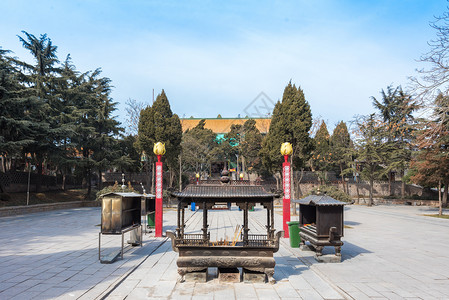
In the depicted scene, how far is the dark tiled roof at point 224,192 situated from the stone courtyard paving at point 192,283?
176 cm

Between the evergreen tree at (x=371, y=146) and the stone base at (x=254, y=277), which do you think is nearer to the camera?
the stone base at (x=254, y=277)

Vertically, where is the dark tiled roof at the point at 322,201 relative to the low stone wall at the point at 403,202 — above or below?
above

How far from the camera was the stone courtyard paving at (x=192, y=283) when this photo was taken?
542 cm

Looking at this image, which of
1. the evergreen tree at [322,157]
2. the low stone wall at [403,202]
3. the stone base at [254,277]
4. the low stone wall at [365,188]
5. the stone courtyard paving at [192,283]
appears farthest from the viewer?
the low stone wall at [365,188]

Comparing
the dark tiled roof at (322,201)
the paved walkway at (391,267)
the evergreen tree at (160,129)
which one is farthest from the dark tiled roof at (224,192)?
the evergreen tree at (160,129)

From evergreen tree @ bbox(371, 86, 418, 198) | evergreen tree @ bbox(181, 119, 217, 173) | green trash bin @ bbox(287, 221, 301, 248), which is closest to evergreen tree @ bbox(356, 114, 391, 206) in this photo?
evergreen tree @ bbox(371, 86, 418, 198)

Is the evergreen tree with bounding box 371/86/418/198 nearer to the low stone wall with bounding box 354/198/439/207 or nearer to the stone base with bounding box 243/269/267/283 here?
the low stone wall with bounding box 354/198/439/207

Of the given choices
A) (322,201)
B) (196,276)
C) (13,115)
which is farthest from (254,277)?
(13,115)

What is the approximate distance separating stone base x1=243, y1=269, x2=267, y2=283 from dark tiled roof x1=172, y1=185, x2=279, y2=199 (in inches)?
61.8

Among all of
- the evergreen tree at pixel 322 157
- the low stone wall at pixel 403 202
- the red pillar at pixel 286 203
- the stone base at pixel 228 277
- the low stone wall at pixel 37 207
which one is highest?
the evergreen tree at pixel 322 157

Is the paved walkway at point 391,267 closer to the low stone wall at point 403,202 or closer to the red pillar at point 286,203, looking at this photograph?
the red pillar at point 286,203

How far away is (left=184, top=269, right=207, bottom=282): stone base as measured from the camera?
6102 millimetres

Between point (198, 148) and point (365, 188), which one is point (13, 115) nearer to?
point (198, 148)

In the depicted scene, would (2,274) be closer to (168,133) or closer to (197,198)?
(197,198)
